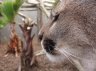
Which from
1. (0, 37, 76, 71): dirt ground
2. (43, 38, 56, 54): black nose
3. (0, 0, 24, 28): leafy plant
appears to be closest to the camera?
(43, 38, 56, 54): black nose

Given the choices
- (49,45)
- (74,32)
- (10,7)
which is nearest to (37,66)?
(10,7)

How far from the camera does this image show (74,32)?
3.93 ft

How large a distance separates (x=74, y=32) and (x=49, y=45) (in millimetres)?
139

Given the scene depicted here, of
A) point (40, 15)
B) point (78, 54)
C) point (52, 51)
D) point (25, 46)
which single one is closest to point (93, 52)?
point (78, 54)

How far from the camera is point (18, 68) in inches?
129

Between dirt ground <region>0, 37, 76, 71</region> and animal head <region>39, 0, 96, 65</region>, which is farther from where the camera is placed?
dirt ground <region>0, 37, 76, 71</region>

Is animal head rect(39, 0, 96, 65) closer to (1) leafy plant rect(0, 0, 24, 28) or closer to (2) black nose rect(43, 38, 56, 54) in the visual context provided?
(2) black nose rect(43, 38, 56, 54)

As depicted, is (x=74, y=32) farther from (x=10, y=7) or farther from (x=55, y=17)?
(x=10, y=7)

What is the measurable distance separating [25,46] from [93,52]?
6.57ft

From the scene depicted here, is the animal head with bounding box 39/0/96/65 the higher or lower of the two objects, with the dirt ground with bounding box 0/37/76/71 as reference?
higher

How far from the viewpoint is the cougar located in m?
1.16

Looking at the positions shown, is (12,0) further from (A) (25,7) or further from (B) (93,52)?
(B) (93,52)

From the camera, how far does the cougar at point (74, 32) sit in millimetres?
1157

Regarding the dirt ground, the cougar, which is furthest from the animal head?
the dirt ground
